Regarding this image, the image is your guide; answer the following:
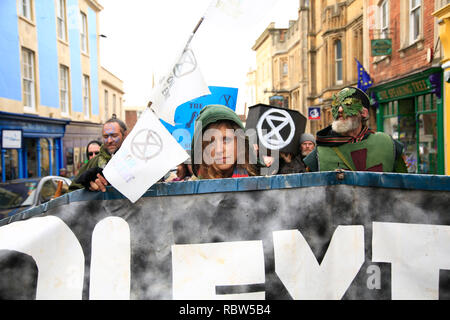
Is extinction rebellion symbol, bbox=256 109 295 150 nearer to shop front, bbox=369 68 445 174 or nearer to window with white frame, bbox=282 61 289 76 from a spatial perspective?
shop front, bbox=369 68 445 174

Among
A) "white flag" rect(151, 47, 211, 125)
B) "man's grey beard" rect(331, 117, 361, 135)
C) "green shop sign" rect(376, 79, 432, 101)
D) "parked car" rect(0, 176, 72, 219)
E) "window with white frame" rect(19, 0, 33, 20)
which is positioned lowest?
"parked car" rect(0, 176, 72, 219)

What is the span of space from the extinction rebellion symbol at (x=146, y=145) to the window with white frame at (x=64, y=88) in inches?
868

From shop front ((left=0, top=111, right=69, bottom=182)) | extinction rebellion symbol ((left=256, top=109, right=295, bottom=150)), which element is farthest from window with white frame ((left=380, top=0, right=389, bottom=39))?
shop front ((left=0, top=111, right=69, bottom=182))

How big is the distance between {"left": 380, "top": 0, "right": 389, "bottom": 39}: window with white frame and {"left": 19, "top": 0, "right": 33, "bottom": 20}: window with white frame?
1502 cm

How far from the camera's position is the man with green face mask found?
2859 millimetres

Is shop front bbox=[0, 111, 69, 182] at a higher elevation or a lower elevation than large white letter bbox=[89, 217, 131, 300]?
higher

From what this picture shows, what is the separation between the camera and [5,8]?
16312mm

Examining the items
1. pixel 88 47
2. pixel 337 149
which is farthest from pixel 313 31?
pixel 337 149

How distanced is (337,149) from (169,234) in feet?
Answer: 4.93

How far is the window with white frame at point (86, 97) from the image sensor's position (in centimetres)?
2641

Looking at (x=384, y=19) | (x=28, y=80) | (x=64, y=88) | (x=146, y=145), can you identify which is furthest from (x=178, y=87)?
(x=64, y=88)

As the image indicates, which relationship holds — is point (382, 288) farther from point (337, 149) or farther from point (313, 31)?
point (313, 31)

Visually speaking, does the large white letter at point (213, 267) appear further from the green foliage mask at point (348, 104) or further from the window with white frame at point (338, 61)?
the window with white frame at point (338, 61)

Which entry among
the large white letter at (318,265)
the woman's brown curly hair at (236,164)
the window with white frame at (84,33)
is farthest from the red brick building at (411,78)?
the window with white frame at (84,33)
